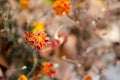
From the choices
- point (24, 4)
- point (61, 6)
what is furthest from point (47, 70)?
point (24, 4)

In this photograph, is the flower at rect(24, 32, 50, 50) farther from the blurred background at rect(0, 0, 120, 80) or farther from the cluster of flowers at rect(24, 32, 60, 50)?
the blurred background at rect(0, 0, 120, 80)

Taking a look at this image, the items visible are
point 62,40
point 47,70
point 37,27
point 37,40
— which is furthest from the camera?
point 62,40

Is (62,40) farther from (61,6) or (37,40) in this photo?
(37,40)

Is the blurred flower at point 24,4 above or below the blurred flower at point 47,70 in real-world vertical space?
above

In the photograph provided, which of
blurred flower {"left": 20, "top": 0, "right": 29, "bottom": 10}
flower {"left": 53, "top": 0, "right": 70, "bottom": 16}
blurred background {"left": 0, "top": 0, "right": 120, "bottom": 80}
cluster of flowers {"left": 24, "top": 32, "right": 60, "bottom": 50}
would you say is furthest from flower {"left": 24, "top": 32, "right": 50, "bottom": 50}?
blurred flower {"left": 20, "top": 0, "right": 29, "bottom": 10}

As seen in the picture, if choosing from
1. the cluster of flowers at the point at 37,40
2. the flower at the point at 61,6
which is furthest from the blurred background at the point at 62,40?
the cluster of flowers at the point at 37,40

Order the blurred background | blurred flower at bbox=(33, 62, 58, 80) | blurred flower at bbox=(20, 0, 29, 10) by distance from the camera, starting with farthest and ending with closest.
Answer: blurred flower at bbox=(20, 0, 29, 10), the blurred background, blurred flower at bbox=(33, 62, 58, 80)

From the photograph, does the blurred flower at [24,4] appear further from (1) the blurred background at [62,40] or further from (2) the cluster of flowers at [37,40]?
(2) the cluster of flowers at [37,40]

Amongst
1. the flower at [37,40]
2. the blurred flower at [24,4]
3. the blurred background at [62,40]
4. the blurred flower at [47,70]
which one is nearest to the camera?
the flower at [37,40]

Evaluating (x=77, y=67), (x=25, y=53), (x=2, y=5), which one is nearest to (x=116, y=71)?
(x=77, y=67)
